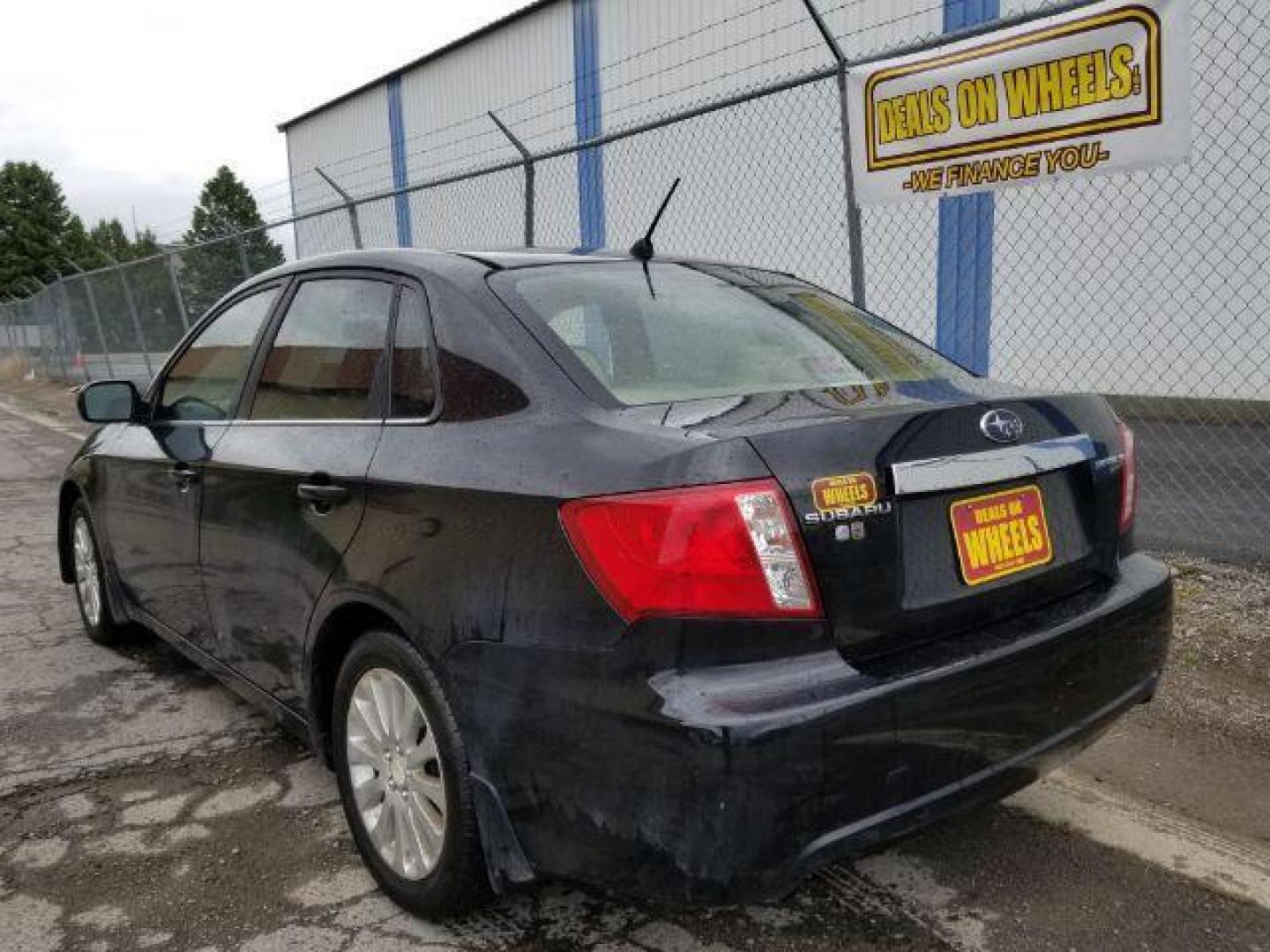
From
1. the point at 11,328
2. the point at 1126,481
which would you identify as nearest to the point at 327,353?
the point at 1126,481

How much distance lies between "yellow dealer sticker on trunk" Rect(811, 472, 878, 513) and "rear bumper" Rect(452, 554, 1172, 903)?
28 cm

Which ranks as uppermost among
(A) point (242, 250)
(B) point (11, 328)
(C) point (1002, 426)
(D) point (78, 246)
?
(D) point (78, 246)

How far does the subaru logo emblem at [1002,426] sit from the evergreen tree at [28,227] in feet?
236

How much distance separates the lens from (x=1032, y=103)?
420 cm

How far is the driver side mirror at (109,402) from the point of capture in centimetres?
367

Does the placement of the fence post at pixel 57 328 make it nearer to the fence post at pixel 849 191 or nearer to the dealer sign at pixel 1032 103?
the fence post at pixel 849 191

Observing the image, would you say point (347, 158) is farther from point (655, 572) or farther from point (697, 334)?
point (655, 572)

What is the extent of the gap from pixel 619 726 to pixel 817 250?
11.2m

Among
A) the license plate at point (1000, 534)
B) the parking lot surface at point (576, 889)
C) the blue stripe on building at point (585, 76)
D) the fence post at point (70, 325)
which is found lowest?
the parking lot surface at point (576, 889)

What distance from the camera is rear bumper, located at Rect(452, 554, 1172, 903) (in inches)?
67.3

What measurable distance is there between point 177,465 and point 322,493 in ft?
3.54

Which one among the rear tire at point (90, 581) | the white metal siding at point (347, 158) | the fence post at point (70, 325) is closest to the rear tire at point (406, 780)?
the rear tire at point (90, 581)

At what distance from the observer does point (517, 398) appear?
2.13 metres

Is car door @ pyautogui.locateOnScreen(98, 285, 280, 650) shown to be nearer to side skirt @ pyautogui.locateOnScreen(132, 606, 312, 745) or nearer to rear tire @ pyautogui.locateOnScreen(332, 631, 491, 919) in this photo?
side skirt @ pyautogui.locateOnScreen(132, 606, 312, 745)
